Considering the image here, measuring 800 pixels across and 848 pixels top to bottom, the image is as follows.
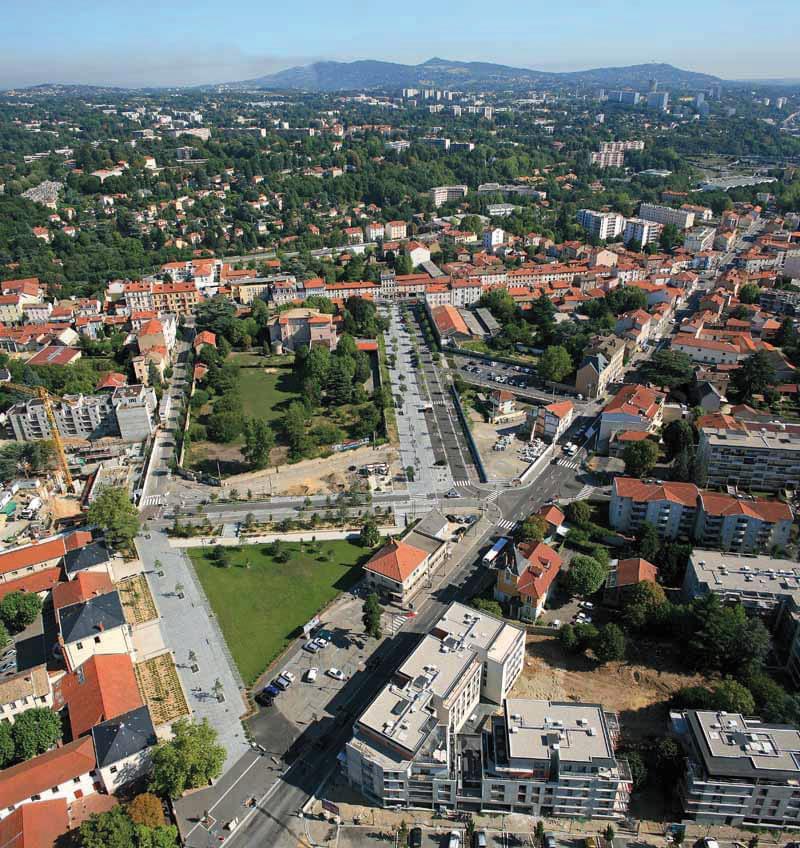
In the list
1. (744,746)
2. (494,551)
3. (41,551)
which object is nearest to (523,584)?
(494,551)

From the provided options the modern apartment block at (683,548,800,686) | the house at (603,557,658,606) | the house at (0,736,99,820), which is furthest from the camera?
the house at (603,557,658,606)

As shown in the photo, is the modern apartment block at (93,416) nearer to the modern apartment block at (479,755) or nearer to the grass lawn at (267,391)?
the grass lawn at (267,391)

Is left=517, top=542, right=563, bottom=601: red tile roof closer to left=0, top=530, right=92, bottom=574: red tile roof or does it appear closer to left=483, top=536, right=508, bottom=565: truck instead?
left=483, top=536, right=508, bottom=565: truck

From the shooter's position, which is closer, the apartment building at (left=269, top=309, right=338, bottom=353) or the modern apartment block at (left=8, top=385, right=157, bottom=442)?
the modern apartment block at (left=8, top=385, right=157, bottom=442)

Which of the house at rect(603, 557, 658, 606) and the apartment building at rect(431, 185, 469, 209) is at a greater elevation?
the apartment building at rect(431, 185, 469, 209)

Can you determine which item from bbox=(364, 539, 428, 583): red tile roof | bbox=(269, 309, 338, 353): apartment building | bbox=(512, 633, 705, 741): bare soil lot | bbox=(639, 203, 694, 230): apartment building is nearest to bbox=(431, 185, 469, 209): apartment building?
bbox=(639, 203, 694, 230): apartment building

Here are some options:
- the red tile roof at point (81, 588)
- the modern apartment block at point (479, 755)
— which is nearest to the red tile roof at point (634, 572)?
the modern apartment block at point (479, 755)

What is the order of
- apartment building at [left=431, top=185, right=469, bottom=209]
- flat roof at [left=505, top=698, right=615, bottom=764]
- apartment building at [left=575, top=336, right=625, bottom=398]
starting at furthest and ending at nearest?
apartment building at [left=431, top=185, right=469, bottom=209] < apartment building at [left=575, top=336, right=625, bottom=398] < flat roof at [left=505, top=698, right=615, bottom=764]
